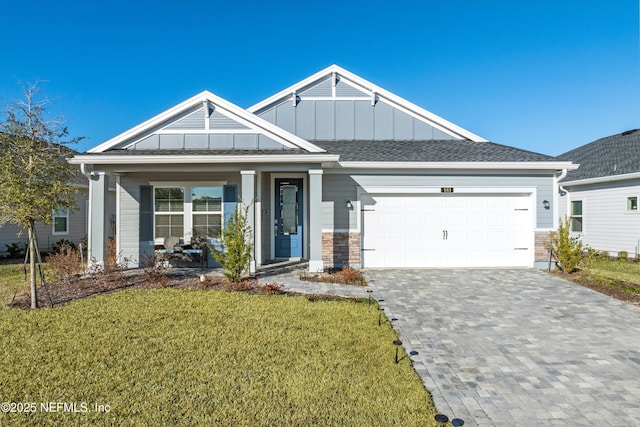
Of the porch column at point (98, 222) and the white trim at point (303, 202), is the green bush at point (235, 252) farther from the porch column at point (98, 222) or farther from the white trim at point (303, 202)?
the porch column at point (98, 222)

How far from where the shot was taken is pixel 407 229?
33.2 ft

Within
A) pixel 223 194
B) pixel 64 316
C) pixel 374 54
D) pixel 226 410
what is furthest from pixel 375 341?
pixel 374 54

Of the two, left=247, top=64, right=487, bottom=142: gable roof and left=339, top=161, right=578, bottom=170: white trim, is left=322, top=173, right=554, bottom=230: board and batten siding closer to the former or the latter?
left=339, top=161, right=578, bottom=170: white trim

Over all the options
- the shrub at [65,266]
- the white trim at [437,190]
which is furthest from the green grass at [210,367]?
the white trim at [437,190]

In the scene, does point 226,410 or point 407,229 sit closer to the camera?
point 226,410

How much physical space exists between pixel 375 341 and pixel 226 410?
7.39ft

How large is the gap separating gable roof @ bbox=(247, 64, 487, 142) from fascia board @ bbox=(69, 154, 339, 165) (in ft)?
14.1

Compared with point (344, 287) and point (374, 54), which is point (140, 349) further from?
point (374, 54)

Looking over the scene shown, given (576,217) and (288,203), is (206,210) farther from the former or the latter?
(576,217)

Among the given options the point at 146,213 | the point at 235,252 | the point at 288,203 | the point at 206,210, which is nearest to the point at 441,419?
the point at 235,252

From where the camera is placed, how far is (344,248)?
986cm

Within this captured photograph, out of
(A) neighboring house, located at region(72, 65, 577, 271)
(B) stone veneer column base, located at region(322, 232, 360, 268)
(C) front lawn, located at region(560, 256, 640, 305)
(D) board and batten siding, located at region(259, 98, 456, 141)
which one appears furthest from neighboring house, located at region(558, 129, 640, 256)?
(B) stone veneer column base, located at region(322, 232, 360, 268)

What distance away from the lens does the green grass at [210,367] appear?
2988 millimetres

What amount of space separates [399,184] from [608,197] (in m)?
9.45
